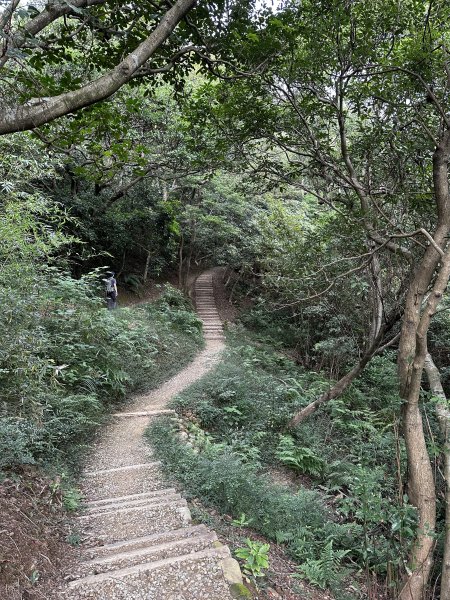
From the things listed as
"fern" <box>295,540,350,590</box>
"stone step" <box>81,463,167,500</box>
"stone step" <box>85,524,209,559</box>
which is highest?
"stone step" <box>85,524,209,559</box>

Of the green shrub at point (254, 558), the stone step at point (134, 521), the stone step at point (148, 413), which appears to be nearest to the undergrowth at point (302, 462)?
the stone step at point (148, 413)

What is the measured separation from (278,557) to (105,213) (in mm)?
14206

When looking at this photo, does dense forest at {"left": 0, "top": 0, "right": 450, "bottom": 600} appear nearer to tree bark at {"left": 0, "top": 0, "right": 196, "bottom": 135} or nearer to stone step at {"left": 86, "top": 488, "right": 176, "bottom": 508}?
tree bark at {"left": 0, "top": 0, "right": 196, "bottom": 135}

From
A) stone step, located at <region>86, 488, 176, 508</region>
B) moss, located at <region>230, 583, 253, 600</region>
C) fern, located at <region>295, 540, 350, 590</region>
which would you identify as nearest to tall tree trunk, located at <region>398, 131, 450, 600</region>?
fern, located at <region>295, 540, 350, 590</region>

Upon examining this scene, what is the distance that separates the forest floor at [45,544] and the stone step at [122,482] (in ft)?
1.99

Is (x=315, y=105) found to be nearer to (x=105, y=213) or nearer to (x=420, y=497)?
(x=420, y=497)

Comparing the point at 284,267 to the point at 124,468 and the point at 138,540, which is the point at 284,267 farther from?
the point at 138,540

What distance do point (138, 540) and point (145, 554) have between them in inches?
13.0

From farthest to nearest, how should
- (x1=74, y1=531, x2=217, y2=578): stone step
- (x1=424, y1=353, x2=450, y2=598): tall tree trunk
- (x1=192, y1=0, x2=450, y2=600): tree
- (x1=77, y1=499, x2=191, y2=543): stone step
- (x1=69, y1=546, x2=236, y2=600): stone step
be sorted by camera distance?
(x1=192, y1=0, x2=450, y2=600): tree < (x1=424, y1=353, x2=450, y2=598): tall tree trunk < (x1=77, y1=499, x2=191, y2=543): stone step < (x1=74, y1=531, x2=217, y2=578): stone step < (x1=69, y1=546, x2=236, y2=600): stone step

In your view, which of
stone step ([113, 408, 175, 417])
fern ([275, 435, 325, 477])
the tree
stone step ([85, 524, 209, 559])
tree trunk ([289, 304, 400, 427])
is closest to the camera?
stone step ([85, 524, 209, 559])

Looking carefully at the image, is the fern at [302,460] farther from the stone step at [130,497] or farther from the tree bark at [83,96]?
the tree bark at [83,96]

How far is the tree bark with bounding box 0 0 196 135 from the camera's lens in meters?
2.44

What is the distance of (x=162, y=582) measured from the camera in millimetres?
3215

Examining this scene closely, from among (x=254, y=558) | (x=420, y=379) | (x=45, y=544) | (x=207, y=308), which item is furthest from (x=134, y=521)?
(x=207, y=308)
